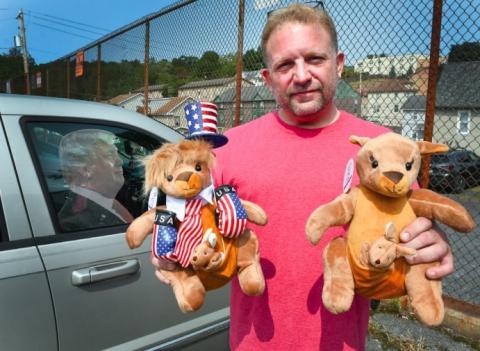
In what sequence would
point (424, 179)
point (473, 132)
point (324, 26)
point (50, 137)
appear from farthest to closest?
point (473, 132) → point (424, 179) → point (50, 137) → point (324, 26)

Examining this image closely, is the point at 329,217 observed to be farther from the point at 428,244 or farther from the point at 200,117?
the point at 200,117

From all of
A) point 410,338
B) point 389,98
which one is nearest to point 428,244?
point 410,338

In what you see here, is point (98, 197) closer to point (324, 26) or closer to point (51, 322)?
point (51, 322)

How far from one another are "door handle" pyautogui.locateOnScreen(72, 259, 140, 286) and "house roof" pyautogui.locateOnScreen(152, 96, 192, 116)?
15.2ft

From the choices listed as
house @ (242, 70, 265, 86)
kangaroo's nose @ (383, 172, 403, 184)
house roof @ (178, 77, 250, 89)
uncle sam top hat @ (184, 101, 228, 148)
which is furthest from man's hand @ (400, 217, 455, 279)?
house roof @ (178, 77, 250, 89)

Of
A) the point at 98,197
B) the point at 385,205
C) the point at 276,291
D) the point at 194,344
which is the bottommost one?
the point at 194,344

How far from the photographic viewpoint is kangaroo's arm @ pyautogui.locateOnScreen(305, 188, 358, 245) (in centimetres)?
120

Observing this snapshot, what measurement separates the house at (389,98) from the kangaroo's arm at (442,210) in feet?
10.8

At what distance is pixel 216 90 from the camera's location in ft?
19.7

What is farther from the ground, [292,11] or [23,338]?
[292,11]

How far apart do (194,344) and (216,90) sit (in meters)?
4.27

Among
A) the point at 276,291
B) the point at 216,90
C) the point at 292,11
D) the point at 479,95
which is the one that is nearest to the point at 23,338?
the point at 276,291

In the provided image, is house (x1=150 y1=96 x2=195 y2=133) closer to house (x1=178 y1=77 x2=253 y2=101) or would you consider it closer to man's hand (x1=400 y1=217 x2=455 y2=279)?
house (x1=178 y1=77 x2=253 y2=101)

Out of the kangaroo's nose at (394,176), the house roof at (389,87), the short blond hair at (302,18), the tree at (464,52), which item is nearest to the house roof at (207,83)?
the house roof at (389,87)
